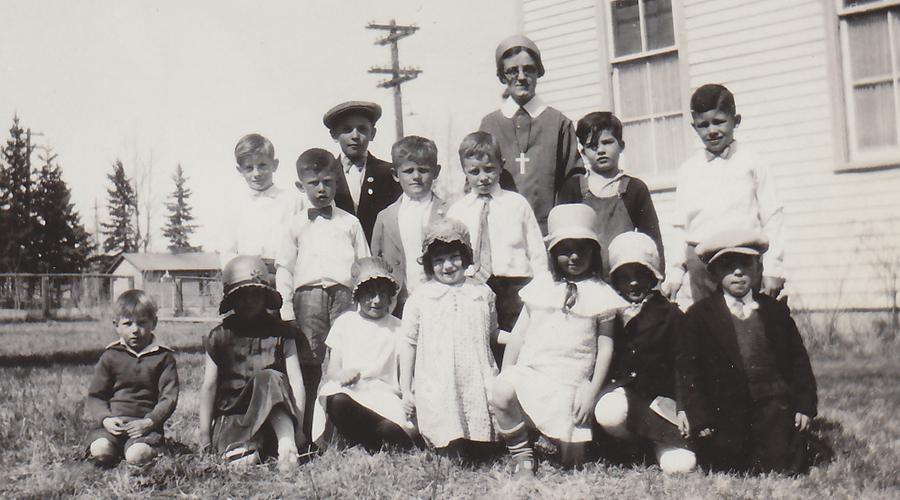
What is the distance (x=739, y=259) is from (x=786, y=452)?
989mm

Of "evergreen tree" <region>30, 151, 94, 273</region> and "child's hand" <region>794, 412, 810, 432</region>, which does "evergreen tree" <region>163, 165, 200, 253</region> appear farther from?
"child's hand" <region>794, 412, 810, 432</region>

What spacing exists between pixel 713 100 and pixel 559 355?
5.60 feet

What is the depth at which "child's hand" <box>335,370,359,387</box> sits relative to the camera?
14.0 feet

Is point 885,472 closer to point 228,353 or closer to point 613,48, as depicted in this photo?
point 228,353

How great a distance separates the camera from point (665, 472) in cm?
371

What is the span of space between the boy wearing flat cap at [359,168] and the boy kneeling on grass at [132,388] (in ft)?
5.43

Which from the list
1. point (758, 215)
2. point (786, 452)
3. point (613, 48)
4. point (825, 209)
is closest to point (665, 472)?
point (786, 452)

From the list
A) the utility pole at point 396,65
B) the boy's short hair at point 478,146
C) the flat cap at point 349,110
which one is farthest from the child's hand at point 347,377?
the utility pole at point 396,65

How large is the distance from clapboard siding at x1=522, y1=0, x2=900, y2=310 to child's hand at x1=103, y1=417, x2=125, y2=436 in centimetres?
673

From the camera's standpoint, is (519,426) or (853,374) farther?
(853,374)

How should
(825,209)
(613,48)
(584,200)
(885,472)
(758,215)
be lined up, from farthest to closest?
(613,48)
(825,209)
(584,200)
(758,215)
(885,472)

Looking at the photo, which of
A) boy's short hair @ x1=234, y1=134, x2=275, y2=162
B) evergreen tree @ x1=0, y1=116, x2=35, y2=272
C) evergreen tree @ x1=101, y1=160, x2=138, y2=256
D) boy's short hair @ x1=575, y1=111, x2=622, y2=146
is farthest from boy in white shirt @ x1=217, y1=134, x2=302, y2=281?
evergreen tree @ x1=101, y1=160, x2=138, y2=256

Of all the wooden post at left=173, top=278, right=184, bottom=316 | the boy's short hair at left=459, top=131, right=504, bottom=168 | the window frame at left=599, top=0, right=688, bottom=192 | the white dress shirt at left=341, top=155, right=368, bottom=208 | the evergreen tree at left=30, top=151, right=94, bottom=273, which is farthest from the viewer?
the evergreen tree at left=30, top=151, right=94, bottom=273

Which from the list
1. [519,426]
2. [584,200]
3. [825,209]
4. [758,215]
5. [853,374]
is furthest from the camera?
[825,209]
